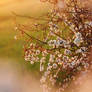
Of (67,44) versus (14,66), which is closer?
(67,44)

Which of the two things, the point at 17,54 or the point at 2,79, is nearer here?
the point at 2,79

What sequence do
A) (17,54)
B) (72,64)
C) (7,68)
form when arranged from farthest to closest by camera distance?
(17,54)
(7,68)
(72,64)

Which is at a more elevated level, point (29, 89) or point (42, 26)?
point (42, 26)

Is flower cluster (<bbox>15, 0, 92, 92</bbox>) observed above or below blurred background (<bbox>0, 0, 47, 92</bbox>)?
above

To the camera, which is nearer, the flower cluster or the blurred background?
the flower cluster

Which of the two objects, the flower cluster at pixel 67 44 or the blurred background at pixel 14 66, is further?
the blurred background at pixel 14 66

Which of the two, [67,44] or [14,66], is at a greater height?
[67,44]

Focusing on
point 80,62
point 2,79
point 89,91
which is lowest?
point 2,79

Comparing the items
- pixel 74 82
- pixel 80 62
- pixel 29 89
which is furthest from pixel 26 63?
pixel 80 62

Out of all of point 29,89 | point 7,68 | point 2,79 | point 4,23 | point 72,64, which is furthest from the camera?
point 4,23

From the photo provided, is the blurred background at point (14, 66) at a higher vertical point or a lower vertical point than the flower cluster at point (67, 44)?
lower

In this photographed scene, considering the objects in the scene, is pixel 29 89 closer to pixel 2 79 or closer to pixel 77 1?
pixel 2 79
